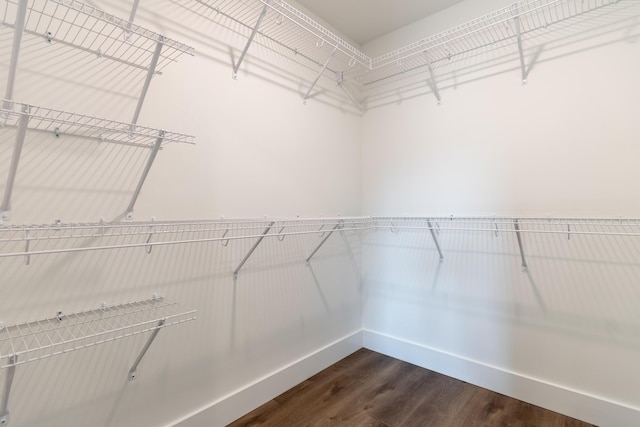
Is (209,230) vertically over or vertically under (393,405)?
over

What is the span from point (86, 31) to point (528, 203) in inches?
94.3

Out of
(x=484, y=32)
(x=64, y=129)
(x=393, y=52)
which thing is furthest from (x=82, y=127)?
(x=484, y=32)

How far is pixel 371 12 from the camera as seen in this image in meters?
2.27

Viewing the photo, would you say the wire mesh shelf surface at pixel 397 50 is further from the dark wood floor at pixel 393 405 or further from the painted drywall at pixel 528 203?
the dark wood floor at pixel 393 405

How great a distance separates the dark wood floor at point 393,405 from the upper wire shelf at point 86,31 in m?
1.87

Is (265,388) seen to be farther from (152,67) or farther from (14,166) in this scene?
(152,67)

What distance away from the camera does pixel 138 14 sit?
138 centimetres

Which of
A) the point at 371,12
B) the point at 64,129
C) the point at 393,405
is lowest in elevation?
the point at 393,405

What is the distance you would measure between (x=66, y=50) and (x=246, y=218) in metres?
1.05

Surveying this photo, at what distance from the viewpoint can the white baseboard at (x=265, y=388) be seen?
157 centimetres

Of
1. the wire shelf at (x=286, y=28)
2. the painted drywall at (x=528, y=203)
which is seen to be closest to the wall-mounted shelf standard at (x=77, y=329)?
the wire shelf at (x=286, y=28)

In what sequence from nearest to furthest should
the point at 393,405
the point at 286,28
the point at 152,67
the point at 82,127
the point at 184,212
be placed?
the point at 152,67 → the point at 82,127 → the point at 184,212 → the point at 393,405 → the point at 286,28

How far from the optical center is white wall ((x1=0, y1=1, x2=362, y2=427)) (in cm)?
114

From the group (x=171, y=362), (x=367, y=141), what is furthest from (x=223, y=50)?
(x=171, y=362)
